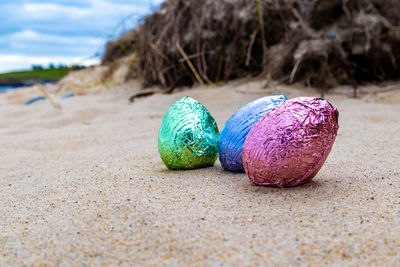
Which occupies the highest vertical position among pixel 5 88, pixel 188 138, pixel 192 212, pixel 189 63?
pixel 189 63

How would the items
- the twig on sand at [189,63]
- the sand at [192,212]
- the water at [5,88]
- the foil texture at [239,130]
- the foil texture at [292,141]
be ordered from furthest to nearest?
the water at [5,88]
the twig on sand at [189,63]
the foil texture at [239,130]
the foil texture at [292,141]
the sand at [192,212]

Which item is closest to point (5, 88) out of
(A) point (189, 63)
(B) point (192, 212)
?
(A) point (189, 63)

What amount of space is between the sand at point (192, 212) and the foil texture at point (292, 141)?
0.09 meters

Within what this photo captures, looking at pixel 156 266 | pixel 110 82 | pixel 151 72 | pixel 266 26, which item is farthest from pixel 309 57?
pixel 110 82

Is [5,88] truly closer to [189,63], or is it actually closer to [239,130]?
[189,63]

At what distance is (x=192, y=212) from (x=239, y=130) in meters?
0.66

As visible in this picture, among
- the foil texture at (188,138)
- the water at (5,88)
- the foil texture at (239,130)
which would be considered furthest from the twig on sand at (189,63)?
the water at (5,88)

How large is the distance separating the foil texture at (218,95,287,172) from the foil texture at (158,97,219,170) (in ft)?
0.30

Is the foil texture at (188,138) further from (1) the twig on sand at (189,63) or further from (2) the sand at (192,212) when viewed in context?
(1) the twig on sand at (189,63)

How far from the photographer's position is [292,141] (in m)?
1.74

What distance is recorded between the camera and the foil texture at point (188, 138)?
7.15 ft

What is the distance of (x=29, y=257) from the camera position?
1351 millimetres

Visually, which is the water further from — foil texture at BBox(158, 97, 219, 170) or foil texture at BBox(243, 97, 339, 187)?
foil texture at BBox(243, 97, 339, 187)

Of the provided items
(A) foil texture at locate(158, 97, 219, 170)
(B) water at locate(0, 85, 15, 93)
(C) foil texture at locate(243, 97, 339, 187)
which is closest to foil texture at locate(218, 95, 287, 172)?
(A) foil texture at locate(158, 97, 219, 170)
